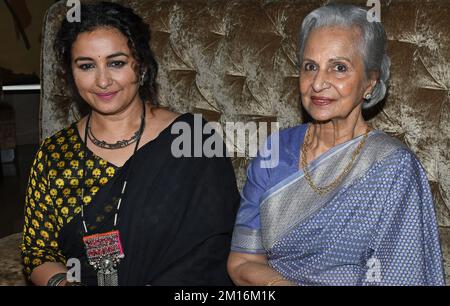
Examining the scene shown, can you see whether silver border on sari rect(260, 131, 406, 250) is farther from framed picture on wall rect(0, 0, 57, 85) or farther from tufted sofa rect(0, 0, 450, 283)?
framed picture on wall rect(0, 0, 57, 85)

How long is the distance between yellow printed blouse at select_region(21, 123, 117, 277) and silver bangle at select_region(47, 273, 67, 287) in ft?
0.34

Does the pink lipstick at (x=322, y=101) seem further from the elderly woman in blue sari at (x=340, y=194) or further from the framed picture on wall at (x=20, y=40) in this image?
the framed picture on wall at (x=20, y=40)

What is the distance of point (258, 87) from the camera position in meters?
2.50

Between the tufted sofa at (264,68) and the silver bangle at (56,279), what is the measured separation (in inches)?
33.2

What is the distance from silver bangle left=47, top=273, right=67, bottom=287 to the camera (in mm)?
1999

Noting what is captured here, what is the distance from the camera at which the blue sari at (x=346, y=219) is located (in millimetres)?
1768

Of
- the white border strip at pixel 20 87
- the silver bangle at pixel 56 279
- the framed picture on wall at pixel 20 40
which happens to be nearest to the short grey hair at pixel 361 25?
the silver bangle at pixel 56 279

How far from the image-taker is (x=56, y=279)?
2.01 m

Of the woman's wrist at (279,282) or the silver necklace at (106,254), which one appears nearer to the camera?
the woman's wrist at (279,282)

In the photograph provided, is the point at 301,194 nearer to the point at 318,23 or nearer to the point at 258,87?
the point at 318,23

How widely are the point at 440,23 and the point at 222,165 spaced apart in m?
0.86

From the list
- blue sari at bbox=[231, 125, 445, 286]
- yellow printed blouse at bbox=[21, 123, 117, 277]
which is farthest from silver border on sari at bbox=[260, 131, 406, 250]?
yellow printed blouse at bbox=[21, 123, 117, 277]

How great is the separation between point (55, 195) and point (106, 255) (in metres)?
0.28
